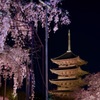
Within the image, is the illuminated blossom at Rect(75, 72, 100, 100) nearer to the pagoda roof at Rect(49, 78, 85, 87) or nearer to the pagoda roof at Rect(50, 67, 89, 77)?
the pagoda roof at Rect(49, 78, 85, 87)

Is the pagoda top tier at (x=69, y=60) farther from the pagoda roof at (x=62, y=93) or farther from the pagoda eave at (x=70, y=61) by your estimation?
the pagoda roof at (x=62, y=93)

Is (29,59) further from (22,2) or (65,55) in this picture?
(65,55)

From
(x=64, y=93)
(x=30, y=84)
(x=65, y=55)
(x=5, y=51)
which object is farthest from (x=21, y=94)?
(x=65, y=55)

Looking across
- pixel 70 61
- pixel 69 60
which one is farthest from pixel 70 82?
pixel 69 60

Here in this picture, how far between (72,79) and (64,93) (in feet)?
8.78

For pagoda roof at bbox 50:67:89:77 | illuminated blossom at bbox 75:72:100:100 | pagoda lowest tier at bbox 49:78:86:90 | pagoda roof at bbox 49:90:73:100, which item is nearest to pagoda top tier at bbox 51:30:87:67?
pagoda roof at bbox 50:67:89:77

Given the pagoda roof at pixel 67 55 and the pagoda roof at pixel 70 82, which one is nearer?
the pagoda roof at pixel 70 82

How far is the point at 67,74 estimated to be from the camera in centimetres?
4222

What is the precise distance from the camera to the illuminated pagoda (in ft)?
136

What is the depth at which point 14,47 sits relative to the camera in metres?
9.37

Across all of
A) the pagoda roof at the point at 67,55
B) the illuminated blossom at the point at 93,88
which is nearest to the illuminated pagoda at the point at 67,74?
the pagoda roof at the point at 67,55

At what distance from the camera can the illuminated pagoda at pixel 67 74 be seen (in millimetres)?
41344

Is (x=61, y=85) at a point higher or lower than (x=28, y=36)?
lower

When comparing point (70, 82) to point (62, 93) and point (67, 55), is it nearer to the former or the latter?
point (62, 93)
